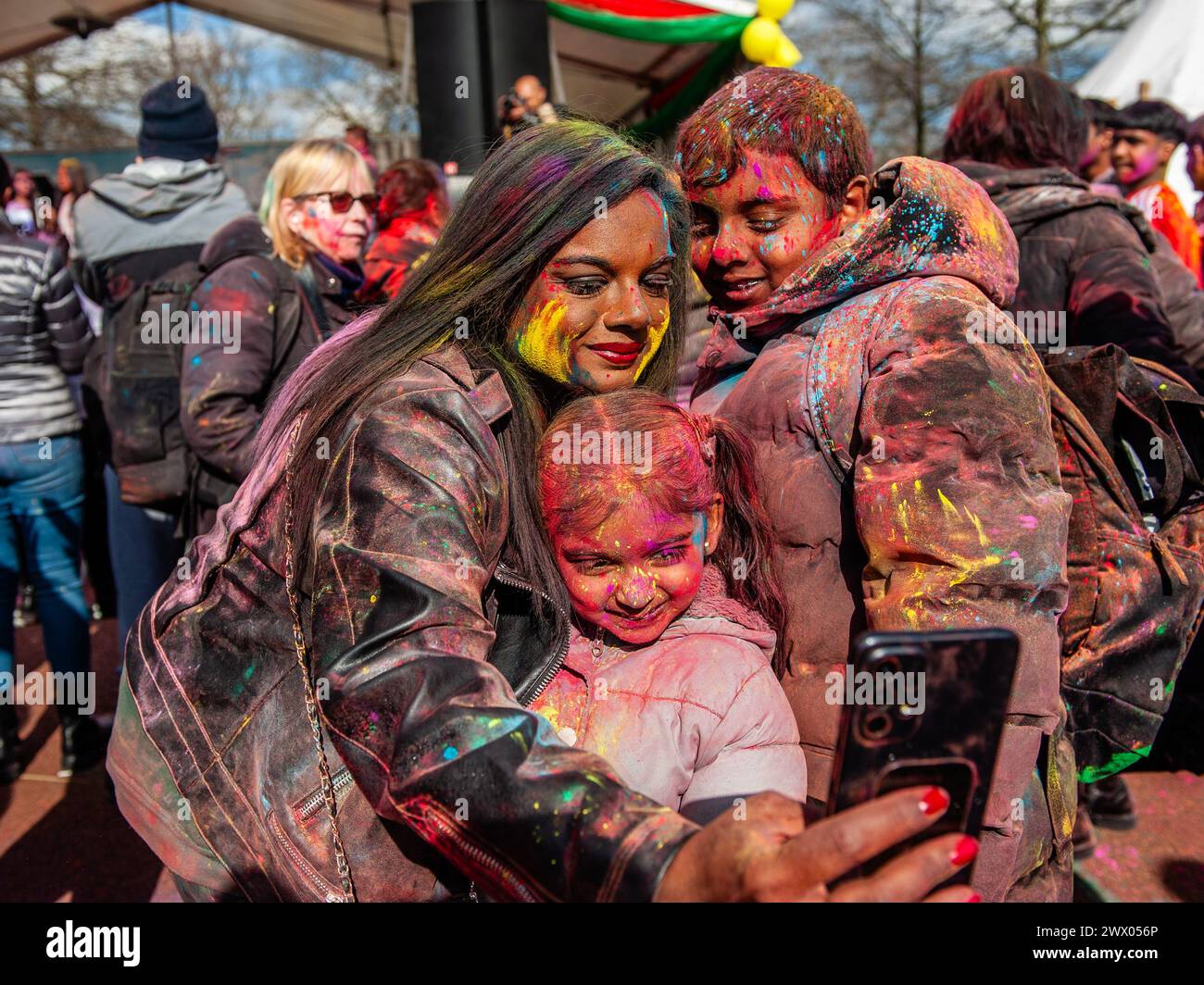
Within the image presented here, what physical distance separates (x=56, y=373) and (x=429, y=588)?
3.48 meters

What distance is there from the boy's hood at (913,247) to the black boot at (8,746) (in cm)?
399

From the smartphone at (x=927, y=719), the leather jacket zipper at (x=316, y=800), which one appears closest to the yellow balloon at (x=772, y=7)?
the leather jacket zipper at (x=316, y=800)

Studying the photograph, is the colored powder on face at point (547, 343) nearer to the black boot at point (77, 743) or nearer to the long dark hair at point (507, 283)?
the long dark hair at point (507, 283)

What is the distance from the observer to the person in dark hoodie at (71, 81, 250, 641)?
13.0 ft

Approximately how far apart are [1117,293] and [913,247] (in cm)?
160

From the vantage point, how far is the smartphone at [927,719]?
40.5 inches

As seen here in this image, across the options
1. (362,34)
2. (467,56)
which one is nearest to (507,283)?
(467,56)

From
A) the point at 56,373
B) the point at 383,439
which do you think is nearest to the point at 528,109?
the point at 56,373

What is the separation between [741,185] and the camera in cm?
194

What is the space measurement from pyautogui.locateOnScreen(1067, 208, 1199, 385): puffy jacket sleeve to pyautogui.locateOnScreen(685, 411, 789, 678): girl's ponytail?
1.71 m

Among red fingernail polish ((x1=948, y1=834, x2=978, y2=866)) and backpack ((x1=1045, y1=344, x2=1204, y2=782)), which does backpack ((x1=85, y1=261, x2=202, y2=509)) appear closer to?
backpack ((x1=1045, y1=344, x2=1204, y2=782))

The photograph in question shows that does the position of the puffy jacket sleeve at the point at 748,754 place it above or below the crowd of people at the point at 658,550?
below

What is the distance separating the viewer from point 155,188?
4.04 metres

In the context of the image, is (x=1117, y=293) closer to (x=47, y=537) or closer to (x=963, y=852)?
(x=963, y=852)
